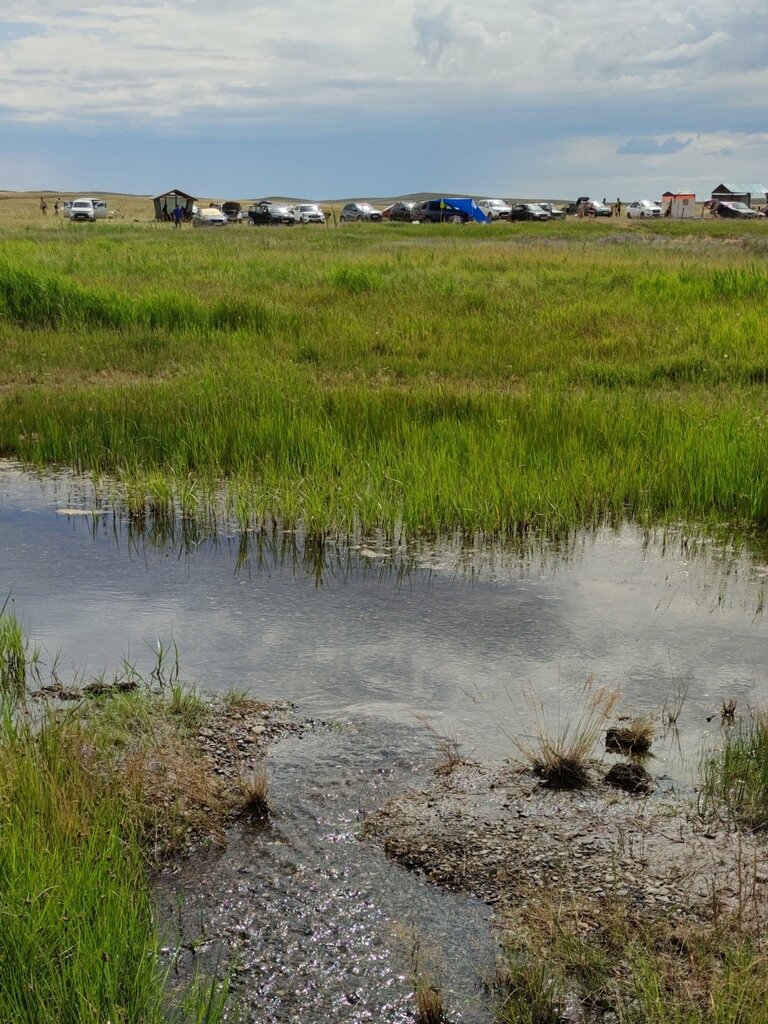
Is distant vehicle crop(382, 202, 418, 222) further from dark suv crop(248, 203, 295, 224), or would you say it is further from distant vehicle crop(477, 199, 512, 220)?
dark suv crop(248, 203, 295, 224)

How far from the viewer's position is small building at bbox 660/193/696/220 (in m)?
75.8

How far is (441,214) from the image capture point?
63156 millimetres

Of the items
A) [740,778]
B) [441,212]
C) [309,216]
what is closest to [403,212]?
[441,212]

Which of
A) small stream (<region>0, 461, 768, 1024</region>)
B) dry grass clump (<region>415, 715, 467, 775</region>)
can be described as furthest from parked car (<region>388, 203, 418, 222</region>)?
dry grass clump (<region>415, 715, 467, 775</region>)

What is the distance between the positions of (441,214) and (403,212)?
6.05 meters

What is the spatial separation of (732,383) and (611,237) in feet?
96.1

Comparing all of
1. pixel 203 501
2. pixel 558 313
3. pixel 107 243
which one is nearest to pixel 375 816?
pixel 203 501

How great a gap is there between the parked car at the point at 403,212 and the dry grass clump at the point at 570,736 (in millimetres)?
65547

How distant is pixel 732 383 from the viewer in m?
12.6

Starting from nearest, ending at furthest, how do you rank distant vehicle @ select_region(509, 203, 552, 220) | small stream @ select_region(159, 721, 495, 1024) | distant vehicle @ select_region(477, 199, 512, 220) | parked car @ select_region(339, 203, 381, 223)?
1. small stream @ select_region(159, 721, 495, 1024)
2. distant vehicle @ select_region(509, 203, 552, 220)
3. parked car @ select_region(339, 203, 381, 223)
4. distant vehicle @ select_region(477, 199, 512, 220)

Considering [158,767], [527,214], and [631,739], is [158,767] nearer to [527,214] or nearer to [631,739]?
[631,739]

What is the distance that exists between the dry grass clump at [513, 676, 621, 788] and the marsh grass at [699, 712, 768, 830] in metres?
0.49

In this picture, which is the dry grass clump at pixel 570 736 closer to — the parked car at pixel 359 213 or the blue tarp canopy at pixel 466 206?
the blue tarp canopy at pixel 466 206

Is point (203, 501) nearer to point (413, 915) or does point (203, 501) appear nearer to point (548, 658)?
point (548, 658)
